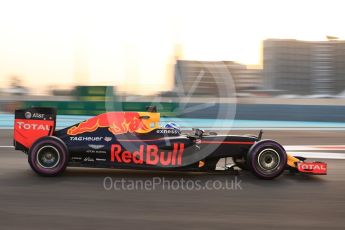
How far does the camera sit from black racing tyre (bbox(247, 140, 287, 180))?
630cm

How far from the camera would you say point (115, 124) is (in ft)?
20.9

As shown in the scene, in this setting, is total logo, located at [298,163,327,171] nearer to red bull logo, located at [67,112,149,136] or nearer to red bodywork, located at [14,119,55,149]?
red bull logo, located at [67,112,149,136]

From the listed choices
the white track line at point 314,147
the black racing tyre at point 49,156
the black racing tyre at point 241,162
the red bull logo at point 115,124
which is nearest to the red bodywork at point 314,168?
the black racing tyre at point 241,162

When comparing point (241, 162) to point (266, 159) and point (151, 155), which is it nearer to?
point (266, 159)

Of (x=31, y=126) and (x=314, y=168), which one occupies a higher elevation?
(x=31, y=126)

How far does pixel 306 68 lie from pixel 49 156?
25448mm

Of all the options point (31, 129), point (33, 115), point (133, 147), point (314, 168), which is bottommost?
point (314, 168)

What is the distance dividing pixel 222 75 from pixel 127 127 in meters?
1.61

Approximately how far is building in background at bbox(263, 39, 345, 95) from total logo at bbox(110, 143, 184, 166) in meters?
21.4

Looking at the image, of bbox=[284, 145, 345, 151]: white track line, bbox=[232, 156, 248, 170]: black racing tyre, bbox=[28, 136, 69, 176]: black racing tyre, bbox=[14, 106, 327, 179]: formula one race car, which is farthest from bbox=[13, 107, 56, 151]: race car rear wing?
bbox=[284, 145, 345, 151]: white track line

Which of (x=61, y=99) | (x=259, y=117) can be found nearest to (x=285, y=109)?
(x=259, y=117)

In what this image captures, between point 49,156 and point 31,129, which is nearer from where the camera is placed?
point 49,156

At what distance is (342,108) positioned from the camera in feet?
67.3

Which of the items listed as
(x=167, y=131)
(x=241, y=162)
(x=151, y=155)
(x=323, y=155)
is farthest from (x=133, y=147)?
(x=323, y=155)
